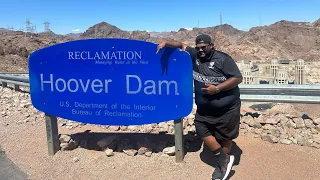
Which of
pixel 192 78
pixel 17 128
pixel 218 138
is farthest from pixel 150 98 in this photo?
pixel 17 128

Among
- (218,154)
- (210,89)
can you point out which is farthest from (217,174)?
(210,89)

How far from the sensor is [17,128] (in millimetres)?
5824

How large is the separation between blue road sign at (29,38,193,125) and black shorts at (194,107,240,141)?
0.31 meters


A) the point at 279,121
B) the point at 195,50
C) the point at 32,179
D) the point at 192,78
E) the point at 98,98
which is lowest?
the point at 32,179

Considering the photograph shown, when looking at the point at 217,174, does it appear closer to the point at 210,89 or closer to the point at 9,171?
the point at 210,89

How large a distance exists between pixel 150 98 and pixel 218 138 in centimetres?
96

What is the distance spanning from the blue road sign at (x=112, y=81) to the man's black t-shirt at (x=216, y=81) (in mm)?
224

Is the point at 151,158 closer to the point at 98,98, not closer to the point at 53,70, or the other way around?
the point at 98,98

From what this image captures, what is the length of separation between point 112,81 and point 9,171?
177 centimetres

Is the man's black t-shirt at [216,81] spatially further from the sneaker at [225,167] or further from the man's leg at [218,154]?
the sneaker at [225,167]

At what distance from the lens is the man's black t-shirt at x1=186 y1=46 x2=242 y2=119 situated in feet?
11.2

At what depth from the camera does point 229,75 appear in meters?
3.40

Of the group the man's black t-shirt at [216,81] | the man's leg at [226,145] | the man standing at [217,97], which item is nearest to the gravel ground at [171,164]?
the man's leg at [226,145]

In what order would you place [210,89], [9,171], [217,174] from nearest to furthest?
[210,89]
[217,174]
[9,171]
